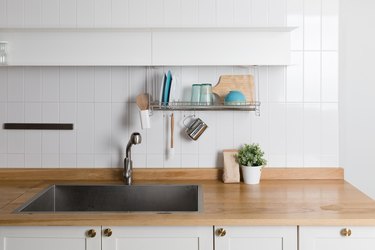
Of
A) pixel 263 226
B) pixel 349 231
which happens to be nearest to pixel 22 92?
pixel 263 226

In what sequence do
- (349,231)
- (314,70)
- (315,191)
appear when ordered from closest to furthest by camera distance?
(349,231), (315,191), (314,70)

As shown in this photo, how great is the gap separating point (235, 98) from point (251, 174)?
1.37 ft

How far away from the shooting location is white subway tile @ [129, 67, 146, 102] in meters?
2.77

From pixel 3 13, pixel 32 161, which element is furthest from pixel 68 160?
pixel 3 13

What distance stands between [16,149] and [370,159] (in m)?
2.06

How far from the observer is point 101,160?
9.15ft

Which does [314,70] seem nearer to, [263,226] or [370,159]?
[370,159]

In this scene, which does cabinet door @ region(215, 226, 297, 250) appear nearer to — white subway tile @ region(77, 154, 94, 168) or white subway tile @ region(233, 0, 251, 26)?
white subway tile @ region(77, 154, 94, 168)

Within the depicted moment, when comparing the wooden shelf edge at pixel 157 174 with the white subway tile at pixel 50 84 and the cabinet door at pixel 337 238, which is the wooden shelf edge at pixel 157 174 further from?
A: the cabinet door at pixel 337 238

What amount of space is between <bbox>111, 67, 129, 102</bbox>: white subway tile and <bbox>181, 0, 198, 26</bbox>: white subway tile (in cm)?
43

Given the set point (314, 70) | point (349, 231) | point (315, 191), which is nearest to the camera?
point (349, 231)

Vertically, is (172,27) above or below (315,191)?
above

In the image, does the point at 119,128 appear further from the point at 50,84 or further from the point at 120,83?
the point at 50,84

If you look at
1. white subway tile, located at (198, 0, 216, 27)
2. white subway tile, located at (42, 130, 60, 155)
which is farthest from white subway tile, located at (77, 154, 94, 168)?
white subway tile, located at (198, 0, 216, 27)
